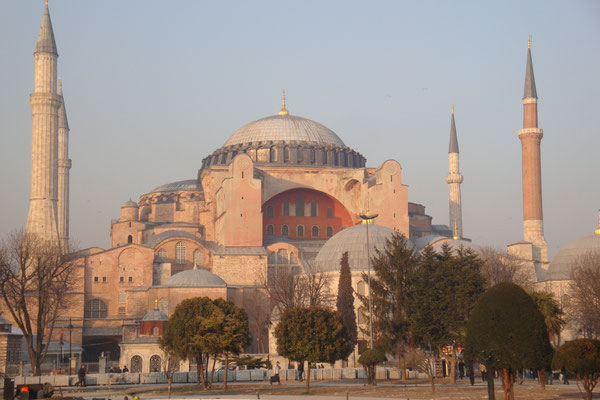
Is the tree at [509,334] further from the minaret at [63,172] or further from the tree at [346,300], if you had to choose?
the minaret at [63,172]

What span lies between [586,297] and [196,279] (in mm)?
19385

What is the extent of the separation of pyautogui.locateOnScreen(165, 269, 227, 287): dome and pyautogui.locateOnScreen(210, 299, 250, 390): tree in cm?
1571

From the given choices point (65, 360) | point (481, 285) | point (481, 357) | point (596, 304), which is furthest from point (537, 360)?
point (65, 360)

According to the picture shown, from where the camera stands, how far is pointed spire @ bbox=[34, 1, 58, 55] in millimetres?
49719

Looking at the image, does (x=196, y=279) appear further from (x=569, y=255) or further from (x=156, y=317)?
(x=569, y=255)

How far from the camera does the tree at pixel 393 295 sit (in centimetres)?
3200

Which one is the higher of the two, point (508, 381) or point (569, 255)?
point (569, 255)

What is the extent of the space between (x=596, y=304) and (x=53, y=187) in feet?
93.6

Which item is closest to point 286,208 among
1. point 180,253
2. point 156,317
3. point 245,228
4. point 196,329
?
point 245,228

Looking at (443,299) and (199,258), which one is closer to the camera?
(443,299)

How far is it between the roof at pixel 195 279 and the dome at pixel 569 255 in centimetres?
1811

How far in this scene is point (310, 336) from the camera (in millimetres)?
29016

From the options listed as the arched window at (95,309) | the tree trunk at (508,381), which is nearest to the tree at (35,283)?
the arched window at (95,309)

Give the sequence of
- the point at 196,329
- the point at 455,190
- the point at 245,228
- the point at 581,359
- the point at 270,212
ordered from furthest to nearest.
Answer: the point at 455,190, the point at 270,212, the point at 245,228, the point at 196,329, the point at 581,359
